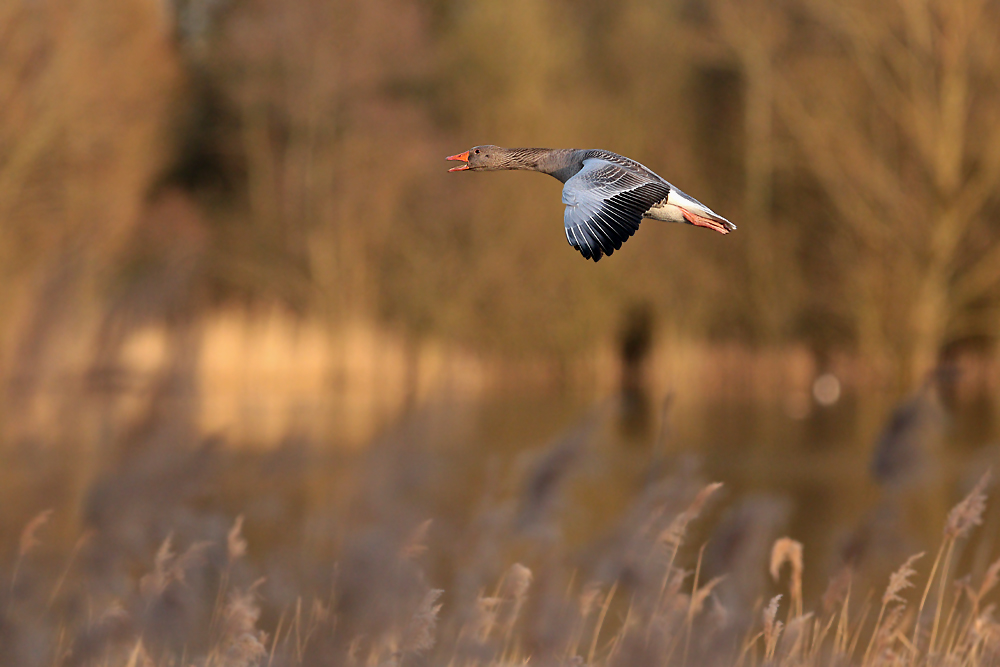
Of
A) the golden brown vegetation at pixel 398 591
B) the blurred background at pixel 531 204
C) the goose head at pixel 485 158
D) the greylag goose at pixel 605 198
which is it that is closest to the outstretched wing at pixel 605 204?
the greylag goose at pixel 605 198

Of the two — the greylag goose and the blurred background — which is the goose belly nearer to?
A: the greylag goose

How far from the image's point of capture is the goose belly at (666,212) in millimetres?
3822

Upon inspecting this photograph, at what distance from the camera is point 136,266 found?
26.0 m

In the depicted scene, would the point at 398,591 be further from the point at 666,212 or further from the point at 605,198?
the point at 666,212

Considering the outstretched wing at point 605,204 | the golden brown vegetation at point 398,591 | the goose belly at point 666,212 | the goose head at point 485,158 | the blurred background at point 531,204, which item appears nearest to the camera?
the outstretched wing at point 605,204

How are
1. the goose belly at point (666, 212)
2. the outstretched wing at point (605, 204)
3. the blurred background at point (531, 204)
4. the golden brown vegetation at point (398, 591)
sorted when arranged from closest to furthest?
the outstretched wing at point (605, 204)
the golden brown vegetation at point (398, 591)
the goose belly at point (666, 212)
the blurred background at point (531, 204)

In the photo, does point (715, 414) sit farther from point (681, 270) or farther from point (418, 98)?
point (418, 98)

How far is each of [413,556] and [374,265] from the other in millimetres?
22229

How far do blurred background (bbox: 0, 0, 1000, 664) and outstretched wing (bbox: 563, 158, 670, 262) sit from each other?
10.8 metres

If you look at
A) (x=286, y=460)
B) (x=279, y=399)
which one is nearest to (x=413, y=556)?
(x=286, y=460)

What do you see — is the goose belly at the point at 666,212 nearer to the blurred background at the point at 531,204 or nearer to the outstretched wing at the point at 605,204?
the outstretched wing at the point at 605,204

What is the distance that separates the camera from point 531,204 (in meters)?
25.0

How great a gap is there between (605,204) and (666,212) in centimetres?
33

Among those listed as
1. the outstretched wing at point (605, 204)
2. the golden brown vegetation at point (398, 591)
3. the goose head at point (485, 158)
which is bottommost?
the golden brown vegetation at point (398, 591)
